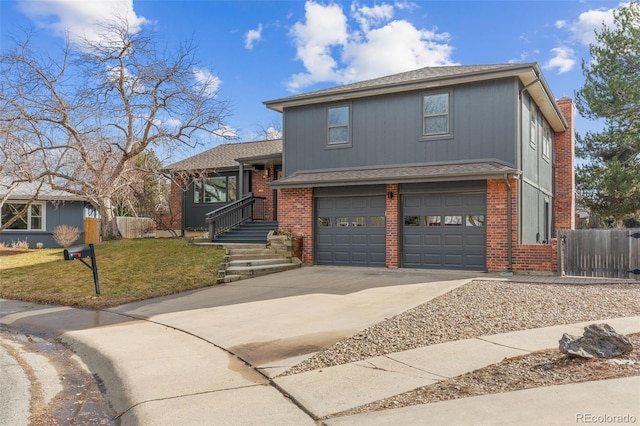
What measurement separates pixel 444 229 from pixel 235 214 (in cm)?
835

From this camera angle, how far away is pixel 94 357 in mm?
6234

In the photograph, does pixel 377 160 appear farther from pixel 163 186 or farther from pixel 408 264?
pixel 163 186

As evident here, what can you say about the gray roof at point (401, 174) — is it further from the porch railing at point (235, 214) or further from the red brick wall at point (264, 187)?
the red brick wall at point (264, 187)

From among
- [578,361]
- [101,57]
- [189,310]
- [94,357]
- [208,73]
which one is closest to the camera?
[578,361]

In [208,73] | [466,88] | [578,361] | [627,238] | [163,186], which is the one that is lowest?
[578,361]

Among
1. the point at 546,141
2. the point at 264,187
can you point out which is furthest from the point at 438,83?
the point at 264,187

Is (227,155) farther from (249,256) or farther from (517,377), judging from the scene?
(517,377)

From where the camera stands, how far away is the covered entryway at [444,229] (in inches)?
505

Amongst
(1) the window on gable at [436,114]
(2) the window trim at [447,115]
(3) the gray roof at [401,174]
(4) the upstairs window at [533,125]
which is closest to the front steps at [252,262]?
(3) the gray roof at [401,174]

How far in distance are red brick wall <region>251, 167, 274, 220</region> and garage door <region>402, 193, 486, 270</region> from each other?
7.32 meters

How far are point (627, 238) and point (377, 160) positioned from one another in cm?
700

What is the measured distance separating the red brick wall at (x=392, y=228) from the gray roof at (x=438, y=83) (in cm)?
307

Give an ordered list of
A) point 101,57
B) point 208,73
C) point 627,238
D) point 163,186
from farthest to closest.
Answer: point 163,186 → point 208,73 → point 101,57 → point 627,238

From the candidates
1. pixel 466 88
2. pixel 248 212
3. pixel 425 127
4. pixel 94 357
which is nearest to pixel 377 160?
pixel 425 127
